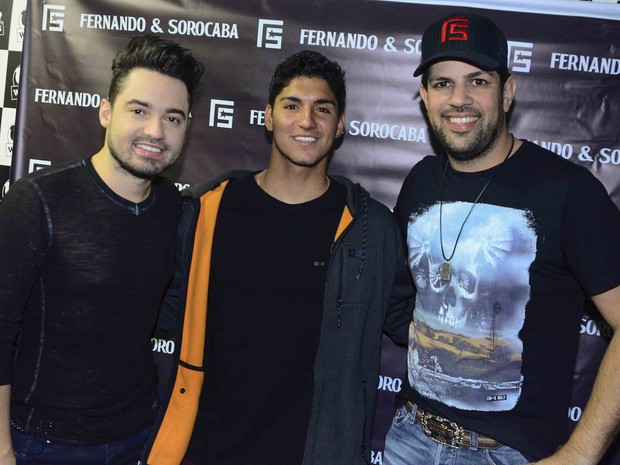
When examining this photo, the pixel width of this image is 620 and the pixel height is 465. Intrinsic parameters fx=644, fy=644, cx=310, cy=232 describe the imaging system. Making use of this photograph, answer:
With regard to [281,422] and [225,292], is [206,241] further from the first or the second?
[281,422]

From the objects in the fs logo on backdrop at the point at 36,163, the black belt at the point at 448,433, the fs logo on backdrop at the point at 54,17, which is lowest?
the black belt at the point at 448,433

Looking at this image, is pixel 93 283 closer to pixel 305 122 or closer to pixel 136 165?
pixel 136 165

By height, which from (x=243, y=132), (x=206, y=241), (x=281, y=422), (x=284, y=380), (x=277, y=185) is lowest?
(x=281, y=422)

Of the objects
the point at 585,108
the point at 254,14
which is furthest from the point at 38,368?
the point at 585,108

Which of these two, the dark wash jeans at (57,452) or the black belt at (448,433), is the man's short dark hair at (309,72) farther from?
the dark wash jeans at (57,452)

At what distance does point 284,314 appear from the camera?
2229mm

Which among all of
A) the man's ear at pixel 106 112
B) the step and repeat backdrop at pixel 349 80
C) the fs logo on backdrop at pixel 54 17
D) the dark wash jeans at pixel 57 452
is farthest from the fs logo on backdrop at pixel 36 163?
the dark wash jeans at pixel 57 452

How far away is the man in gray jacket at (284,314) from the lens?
2205 mm

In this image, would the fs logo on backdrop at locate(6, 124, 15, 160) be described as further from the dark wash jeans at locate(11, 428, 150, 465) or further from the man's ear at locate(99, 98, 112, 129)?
the dark wash jeans at locate(11, 428, 150, 465)

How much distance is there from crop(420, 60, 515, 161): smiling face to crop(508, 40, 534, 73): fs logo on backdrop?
714 mm

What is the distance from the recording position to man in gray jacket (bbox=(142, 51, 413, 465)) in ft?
7.23

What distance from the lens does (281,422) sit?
2.21m

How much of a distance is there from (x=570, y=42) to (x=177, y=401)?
214 centimetres

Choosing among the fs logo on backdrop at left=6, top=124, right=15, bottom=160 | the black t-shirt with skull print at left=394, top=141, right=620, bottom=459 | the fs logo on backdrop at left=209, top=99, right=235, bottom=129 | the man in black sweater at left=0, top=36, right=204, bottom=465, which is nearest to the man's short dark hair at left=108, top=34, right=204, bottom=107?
the man in black sweater at left=0, top=36, right=204, bottom=465
